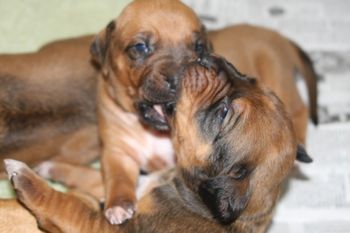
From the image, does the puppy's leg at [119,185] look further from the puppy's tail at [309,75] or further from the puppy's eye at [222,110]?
the puppy's tail at [309,75]

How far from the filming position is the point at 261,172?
3260mm

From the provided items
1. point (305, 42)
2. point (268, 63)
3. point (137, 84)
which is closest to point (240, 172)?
point (137, 84)

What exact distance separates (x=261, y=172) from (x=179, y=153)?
0.49 metres

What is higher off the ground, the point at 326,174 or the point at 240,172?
the point at 240,172

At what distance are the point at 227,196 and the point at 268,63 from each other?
6.03ft

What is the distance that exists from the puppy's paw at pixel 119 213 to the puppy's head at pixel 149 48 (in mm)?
558

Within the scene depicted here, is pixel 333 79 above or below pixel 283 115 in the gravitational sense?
below

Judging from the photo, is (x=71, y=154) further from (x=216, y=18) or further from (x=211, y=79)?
(x=216, y=18)

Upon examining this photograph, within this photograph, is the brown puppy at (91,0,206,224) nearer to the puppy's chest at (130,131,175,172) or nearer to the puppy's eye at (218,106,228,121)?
the puppy's chest at (130,131,175,172)

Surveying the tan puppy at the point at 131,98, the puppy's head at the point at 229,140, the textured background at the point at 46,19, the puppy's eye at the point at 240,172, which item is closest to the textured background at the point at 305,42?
the textured background at the point at 46,19

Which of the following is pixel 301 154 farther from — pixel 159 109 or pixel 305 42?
pixel 305 42

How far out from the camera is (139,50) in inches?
156

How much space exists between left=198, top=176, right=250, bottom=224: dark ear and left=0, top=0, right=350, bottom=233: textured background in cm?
103

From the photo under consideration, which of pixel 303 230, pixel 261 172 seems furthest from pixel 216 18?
pixel 261 172
